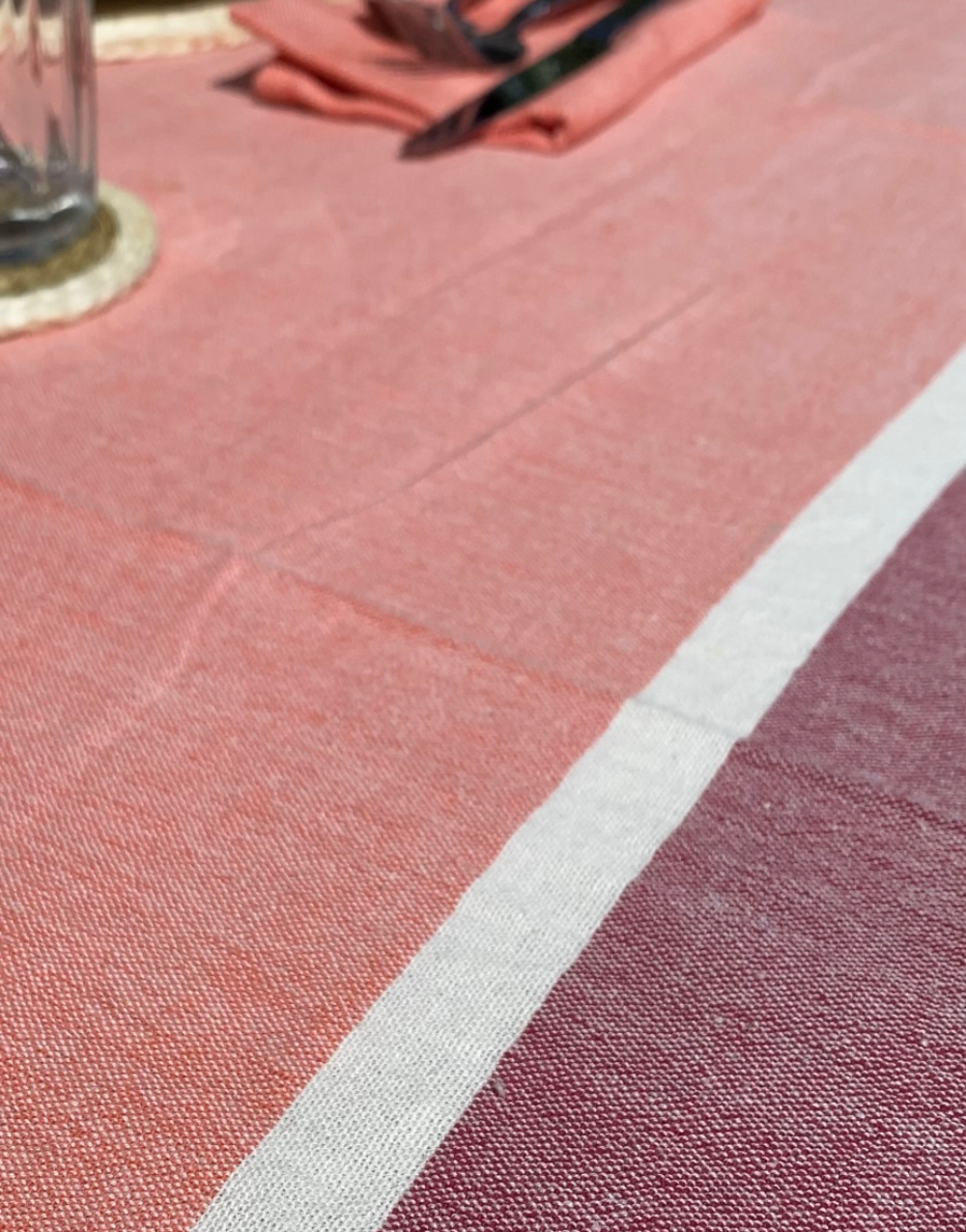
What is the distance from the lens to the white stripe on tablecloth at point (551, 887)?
0.30 metres

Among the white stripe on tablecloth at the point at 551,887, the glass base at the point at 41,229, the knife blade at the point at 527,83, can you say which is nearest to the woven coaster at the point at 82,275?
the glass base at the point at 41,229

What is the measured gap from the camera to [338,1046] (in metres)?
0.33

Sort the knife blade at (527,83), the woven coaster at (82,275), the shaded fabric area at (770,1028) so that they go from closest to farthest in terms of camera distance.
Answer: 1. the shaded fabric area at (770,1028)
2. the woven coaster at (82,275)
3. the knife blade at (527,83)

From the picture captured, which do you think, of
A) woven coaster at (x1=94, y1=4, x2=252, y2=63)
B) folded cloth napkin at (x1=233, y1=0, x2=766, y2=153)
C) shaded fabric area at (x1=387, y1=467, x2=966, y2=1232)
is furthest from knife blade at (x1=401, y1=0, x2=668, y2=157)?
shaded fabric area at (x1=387, y1=467, x2=966, y2=1232)

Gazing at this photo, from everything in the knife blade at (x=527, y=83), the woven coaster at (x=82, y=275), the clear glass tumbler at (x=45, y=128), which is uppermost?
the clear glass tumbler at (x=45, y=128)

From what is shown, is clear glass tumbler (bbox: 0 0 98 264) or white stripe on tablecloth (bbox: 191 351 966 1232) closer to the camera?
white stripe on tablecloth (bbox: 191 351 966 1232)

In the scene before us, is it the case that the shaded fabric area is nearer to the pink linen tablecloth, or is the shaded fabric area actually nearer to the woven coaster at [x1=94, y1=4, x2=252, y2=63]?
the pink linen tablecloth

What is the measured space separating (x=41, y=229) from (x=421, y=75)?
273 mm

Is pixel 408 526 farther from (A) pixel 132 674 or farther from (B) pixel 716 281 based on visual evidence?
(B) pixel 716 281

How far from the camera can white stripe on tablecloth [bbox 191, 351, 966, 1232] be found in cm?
30

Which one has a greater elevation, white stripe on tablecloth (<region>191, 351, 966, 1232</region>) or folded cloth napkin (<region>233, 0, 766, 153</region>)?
folded cloth napkin (<region>233, 0, 766, 153</region>)

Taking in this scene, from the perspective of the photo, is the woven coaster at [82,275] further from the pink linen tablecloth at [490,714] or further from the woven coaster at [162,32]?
the woven coaster at [162,32]

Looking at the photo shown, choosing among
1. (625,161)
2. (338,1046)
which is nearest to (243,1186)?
(338,1046)

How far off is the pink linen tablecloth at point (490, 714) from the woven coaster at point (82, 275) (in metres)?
0.01
